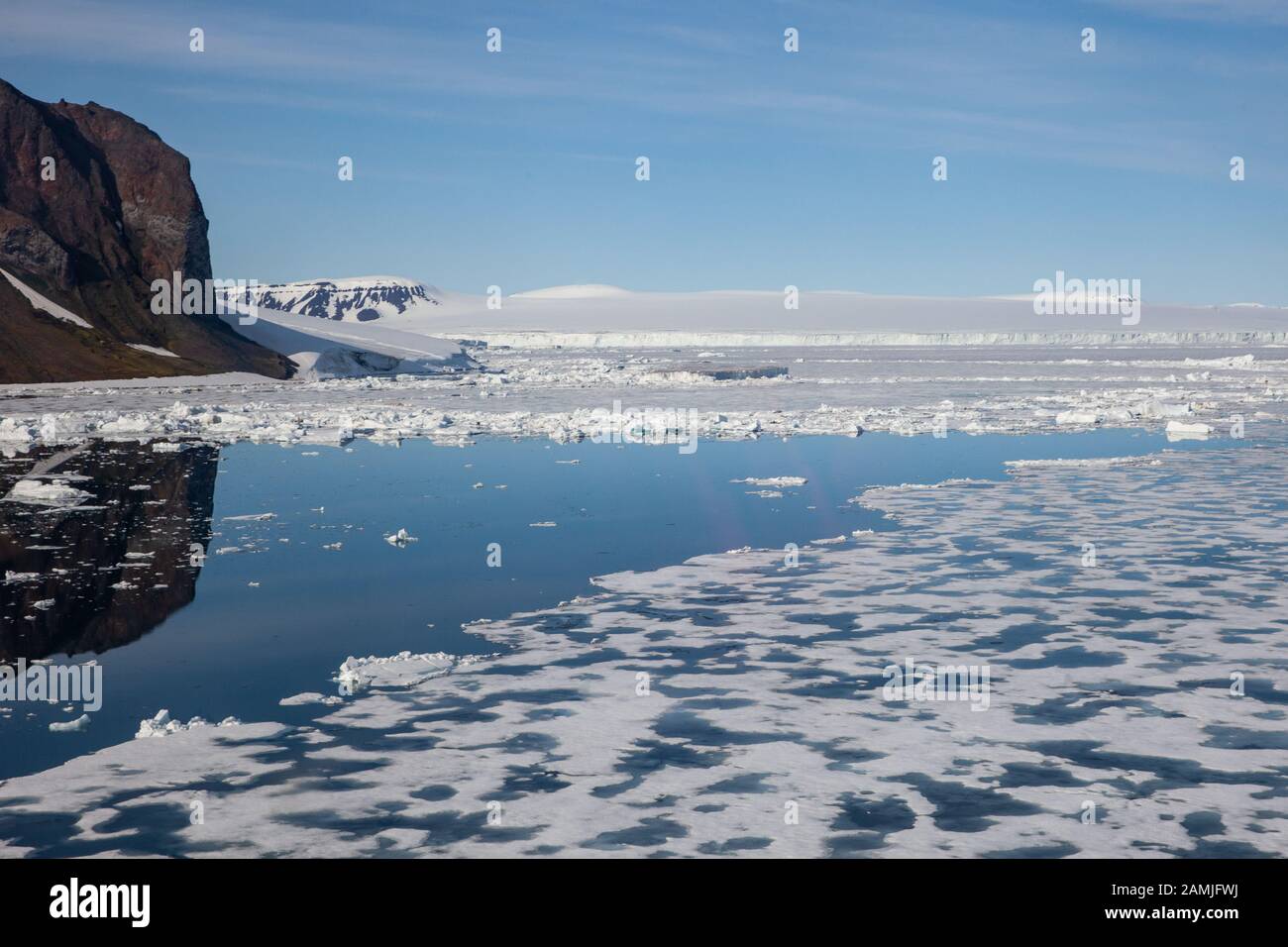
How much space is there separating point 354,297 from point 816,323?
79661mm

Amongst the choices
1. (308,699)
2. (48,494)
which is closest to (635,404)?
(48,494)

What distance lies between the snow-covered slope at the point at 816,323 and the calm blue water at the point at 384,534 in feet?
261

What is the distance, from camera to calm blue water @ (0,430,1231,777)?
6.95 meters

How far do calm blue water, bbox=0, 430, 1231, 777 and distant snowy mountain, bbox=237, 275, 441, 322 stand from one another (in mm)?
143450

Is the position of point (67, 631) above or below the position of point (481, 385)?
below

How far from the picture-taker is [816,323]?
373 ft

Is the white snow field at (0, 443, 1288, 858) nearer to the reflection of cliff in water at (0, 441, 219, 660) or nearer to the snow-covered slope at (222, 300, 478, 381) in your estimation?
the reflection of cliff in water at (0, 441, 219, 660)

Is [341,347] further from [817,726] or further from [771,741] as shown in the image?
[771,741]

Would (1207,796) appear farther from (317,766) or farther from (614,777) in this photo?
(317,766)

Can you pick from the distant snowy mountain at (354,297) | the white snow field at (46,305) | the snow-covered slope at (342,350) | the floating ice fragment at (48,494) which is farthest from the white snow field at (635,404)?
the distant snowy mountain at (354,297)

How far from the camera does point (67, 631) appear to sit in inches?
301

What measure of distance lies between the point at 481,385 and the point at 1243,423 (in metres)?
22.9

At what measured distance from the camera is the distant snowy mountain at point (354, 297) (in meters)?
162
